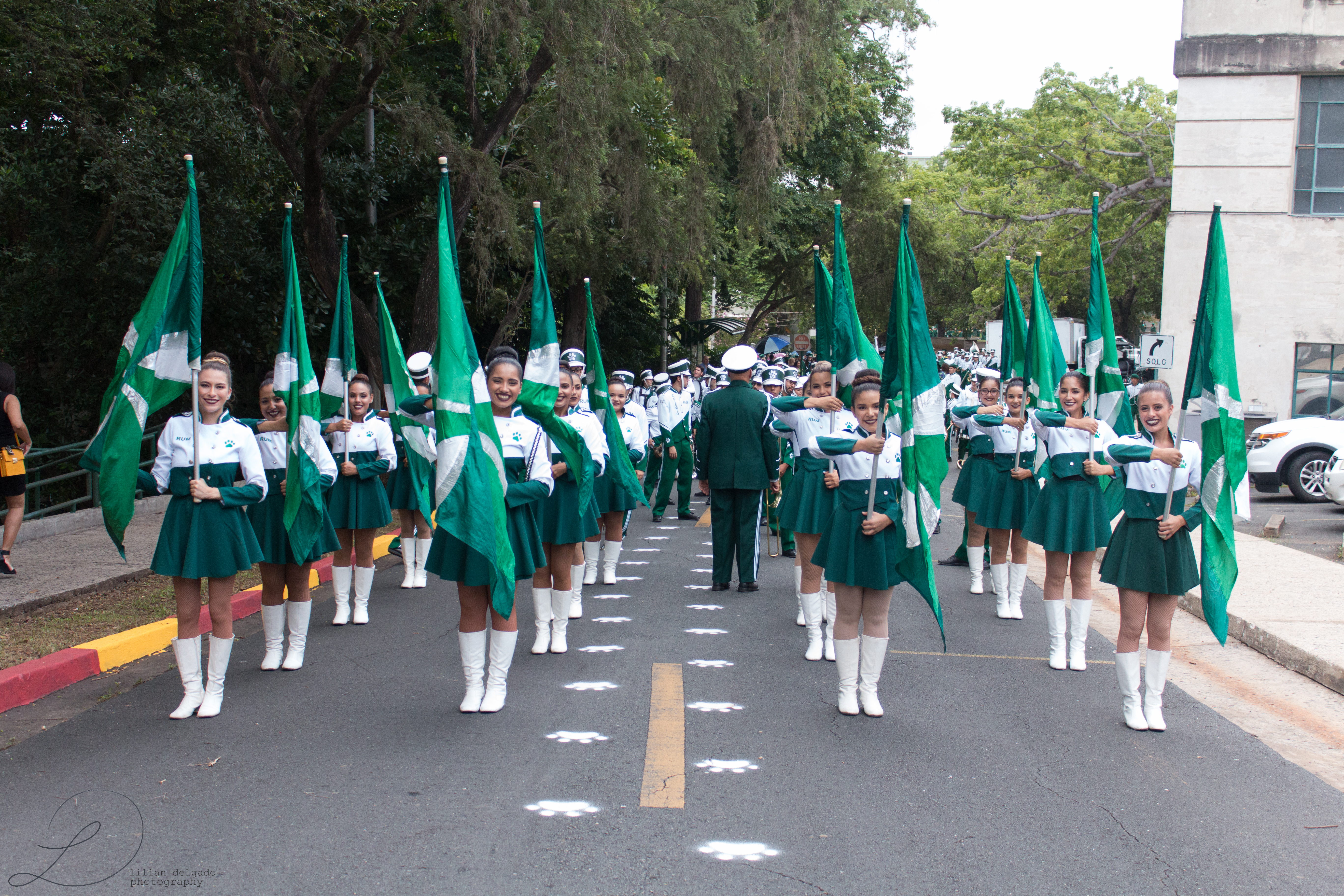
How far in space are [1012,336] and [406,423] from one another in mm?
5316

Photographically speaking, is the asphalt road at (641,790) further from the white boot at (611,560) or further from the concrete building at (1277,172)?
the concrete building at (1277,172)

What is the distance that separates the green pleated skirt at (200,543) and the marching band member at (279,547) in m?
0.52

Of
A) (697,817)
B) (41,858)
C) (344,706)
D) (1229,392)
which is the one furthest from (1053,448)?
(41,858)

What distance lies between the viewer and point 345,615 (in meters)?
8.36

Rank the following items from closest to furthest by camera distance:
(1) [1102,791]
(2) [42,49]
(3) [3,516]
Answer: (1) [1102,791] < (2) [42,49] < (3) [3,516]

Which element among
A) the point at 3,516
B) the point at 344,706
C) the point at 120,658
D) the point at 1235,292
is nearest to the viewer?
the point at 344,706

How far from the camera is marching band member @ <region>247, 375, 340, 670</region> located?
668 centimetres

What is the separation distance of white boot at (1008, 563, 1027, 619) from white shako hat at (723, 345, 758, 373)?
2723mm

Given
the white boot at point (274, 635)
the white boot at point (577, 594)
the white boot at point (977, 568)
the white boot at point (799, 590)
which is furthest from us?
the white boot at point (977, 568)

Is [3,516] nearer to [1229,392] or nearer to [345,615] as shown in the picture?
[345,615]

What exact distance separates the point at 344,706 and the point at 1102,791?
3840 millimetres

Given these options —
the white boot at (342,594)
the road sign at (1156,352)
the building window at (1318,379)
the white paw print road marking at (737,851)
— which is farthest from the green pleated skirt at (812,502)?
the building window at (1318,379)

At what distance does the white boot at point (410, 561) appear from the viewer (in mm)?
9930

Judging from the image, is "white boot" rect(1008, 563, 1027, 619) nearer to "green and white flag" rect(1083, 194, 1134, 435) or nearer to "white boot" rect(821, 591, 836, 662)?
"green and white flag" rect(1083, 194, 1134, 435)
